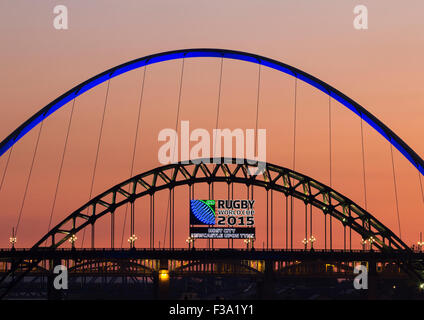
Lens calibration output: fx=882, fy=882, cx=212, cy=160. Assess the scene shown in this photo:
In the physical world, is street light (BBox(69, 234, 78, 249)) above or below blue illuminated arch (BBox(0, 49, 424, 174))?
below

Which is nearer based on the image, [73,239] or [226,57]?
[226,57]

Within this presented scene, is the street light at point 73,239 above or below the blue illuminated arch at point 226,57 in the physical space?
below

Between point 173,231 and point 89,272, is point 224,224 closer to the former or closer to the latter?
point 173,231

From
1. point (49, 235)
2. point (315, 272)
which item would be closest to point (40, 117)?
point (49, 235)

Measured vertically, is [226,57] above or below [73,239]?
above

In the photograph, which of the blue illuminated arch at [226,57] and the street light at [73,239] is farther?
the street light at [73,239]

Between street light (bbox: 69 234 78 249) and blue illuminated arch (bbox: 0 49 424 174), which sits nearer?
blue illuminated arch (bbox: 0 49 424 174)
